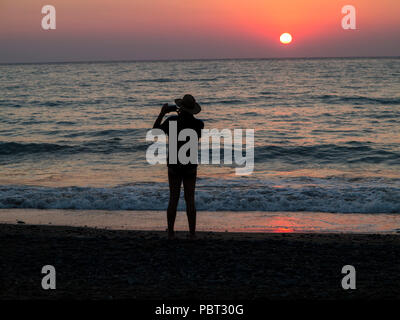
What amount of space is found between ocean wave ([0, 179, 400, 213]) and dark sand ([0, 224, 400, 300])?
266cm

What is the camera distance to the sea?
35.8ft

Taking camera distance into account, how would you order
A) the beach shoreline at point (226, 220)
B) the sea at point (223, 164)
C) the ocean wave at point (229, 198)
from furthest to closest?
1. the sea at point (223, 164)
2. the ocean wave at point (229, 198)
3. the beach shoreline at point (226, 220)

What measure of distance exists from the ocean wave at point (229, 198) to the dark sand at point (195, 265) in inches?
105

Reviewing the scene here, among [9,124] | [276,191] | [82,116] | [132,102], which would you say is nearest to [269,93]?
[132,102]

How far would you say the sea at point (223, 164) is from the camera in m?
10.9

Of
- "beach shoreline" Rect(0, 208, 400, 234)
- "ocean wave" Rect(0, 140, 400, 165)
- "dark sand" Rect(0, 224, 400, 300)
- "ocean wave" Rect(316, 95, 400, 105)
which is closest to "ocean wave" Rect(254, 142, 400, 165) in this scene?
"ocean wave" Rect(0, 140, 400, 165)

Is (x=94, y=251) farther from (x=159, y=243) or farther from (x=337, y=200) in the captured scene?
(x=337, y=200)

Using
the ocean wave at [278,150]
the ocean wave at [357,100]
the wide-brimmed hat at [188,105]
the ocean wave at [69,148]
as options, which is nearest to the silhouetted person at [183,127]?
the wide-brimmed hat at [188,105]

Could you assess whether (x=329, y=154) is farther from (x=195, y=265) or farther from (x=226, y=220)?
(x=195, y=265)

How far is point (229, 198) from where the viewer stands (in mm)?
10914

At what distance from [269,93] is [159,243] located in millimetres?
32746

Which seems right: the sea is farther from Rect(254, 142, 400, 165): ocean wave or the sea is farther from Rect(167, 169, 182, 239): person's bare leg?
Rect(167, 169, 182, 239): person's bare leg

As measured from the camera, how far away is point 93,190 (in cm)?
1192

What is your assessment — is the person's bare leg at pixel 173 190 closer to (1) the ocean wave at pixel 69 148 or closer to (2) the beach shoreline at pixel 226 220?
(2) the beach shoreline at pixel 226 220
